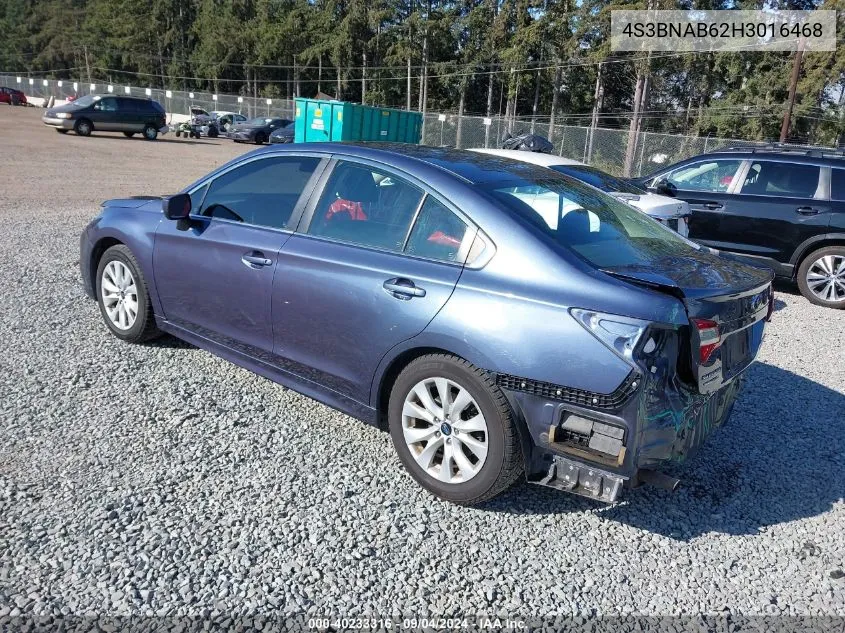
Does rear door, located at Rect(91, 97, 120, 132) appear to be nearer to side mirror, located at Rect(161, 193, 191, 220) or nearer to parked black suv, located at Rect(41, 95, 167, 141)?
parked black suv, located at Rect(41, 95, 167, 141)

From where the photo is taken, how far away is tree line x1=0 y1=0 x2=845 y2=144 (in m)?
43.4

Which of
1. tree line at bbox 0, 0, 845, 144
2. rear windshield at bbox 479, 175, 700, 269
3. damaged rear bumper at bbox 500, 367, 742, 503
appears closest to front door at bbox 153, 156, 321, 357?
rear windshield at bbox 479, 175, 700, 269

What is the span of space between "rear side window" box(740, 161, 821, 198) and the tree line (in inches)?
902

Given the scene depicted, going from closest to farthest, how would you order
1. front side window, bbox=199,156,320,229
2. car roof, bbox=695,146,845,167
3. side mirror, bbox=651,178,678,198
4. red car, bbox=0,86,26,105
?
front side window, bbox=199,156,320,229, car roof, bbox=695,146,845,167, side mirror, bbox=651,178,678,198, red car, bbox=0,86,26,105

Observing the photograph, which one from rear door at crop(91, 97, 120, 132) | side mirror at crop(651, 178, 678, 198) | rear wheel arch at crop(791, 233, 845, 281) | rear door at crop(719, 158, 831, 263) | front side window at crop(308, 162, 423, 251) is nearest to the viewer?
front side window at crop(308, 162, 423, 251)

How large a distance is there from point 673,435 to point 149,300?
360cm

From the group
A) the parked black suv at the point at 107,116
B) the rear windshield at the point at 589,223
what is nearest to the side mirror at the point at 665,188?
the rear windshield at the point at 589,223

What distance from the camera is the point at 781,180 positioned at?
846 cm

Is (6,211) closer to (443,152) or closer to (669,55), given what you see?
(443,152)

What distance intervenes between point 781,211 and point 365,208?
6654 mm

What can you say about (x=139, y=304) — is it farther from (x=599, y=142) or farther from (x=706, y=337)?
(x=599, y=142)

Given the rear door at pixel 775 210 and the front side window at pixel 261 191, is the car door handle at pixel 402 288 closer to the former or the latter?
the front side window at pixel 261 191

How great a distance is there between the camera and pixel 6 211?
1065cm

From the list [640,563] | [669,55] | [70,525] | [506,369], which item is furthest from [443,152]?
[669,55]
